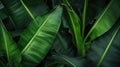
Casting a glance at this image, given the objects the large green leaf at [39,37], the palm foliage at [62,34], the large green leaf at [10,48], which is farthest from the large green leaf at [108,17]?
the large green leaf at [10,48]

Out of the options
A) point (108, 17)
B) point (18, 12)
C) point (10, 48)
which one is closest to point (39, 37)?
point (10, 48)

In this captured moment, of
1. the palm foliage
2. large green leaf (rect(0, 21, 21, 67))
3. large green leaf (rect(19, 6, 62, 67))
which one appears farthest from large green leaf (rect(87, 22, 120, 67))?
large green leaf (rect(0, 21, 21, 67))

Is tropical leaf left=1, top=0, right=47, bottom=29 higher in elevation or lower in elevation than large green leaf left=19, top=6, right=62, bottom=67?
higher

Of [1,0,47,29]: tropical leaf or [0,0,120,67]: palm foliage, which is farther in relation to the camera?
[1,0,47,29]: tropical leaf

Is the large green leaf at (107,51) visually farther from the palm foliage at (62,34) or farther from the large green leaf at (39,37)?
the large green leaf at (39,37)

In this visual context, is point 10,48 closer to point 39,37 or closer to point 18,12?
point 39,37

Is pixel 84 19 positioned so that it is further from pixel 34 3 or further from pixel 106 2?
pixel 34 3

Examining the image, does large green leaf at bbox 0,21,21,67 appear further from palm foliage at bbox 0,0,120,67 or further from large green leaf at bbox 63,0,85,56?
large green leaf at bbox 63,0,85,56

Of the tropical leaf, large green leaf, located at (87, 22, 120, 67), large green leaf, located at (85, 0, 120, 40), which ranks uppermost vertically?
the tropical leaf
